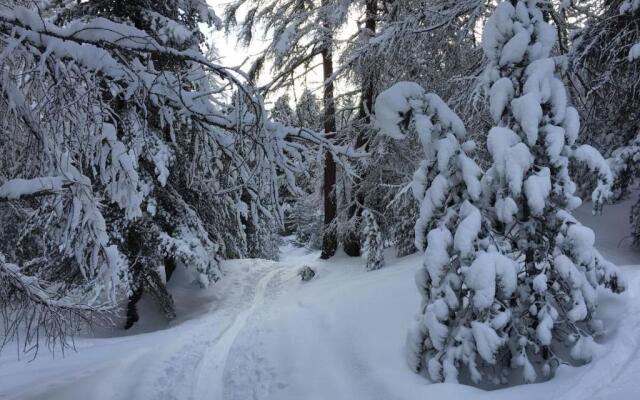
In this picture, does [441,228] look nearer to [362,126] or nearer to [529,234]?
[529,234]

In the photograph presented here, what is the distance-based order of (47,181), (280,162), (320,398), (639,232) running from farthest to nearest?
(639,232) < (320,398) < (280,162) < (47,181)

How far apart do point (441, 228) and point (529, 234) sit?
0.87m

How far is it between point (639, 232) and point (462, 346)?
6299 millimetres

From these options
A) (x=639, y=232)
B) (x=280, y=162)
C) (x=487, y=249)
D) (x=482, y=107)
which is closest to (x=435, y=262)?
(x=487, y=249)

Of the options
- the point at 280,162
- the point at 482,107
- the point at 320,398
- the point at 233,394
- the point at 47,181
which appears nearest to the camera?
the point at 47,181

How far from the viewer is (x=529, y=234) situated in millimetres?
4566

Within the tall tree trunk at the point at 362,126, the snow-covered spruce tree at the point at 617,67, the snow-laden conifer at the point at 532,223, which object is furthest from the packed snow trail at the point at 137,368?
the snow-covered spruce tree at the point at 617,67

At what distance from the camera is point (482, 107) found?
26.3 ft

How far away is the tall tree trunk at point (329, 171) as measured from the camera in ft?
44.2

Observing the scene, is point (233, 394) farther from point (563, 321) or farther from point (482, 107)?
point (482, 107)

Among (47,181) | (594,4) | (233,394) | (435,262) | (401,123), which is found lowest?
(233,394)

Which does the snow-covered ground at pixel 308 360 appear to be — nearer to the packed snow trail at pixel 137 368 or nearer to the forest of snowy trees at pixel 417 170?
the packed snow trail at pixel 137 368

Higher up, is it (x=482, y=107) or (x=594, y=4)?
(x=594, y=4)

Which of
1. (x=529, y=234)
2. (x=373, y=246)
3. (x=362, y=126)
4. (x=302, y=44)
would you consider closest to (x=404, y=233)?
(x=373, y=246)
